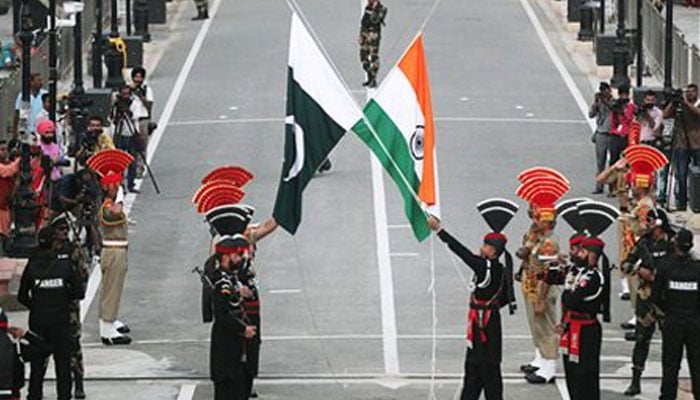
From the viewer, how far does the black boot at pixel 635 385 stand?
25.6 m

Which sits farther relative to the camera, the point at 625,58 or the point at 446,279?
the point at 625,58

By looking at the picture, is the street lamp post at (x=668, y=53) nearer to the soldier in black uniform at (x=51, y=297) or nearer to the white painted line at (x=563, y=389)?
the white painted line at (x=563, y=389)

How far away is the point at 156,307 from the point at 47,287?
564 cm

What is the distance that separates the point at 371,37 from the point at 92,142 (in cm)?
1205

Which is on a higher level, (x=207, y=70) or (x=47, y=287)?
(x=47, y=287)

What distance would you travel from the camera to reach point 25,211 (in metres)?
31.5

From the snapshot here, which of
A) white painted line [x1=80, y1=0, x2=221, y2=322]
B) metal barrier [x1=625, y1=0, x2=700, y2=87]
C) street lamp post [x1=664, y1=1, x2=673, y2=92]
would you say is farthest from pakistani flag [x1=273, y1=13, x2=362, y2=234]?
metal barrier [x1=625, y1=0, x2=700, y2=87]

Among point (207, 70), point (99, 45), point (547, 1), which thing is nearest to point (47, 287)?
point (99, 45)

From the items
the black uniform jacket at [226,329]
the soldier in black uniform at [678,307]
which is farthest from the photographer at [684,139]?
the black uniform jacket at [226,329]

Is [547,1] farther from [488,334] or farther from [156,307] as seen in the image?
[488,334]

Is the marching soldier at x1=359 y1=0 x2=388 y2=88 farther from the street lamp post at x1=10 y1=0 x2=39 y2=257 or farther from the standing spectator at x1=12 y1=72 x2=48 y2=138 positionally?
the street lamp post at x1=10 y1=0 x2=39 y2=257

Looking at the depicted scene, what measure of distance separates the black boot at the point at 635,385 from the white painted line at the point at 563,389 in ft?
1.91

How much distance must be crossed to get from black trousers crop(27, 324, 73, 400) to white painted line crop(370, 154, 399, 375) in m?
3.70

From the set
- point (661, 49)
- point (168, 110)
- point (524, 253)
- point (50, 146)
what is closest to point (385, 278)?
point (50, 146)
